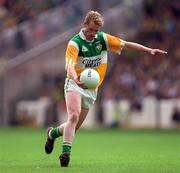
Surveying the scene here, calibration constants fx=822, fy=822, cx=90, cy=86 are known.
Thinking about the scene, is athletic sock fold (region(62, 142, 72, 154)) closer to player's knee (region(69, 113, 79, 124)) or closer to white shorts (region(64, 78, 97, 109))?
player's knee (region(69, 113, 79, 124))

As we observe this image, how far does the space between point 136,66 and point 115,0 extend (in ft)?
8.55

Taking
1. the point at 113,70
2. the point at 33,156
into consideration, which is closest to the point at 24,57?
the point at 113,70

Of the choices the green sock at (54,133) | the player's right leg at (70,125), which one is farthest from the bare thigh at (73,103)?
the green sock at (54,133)

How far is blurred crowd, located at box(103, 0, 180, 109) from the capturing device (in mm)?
29359

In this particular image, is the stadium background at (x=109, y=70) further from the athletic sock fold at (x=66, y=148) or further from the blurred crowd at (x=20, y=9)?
the athletic sock fold at (x=66, y=148)

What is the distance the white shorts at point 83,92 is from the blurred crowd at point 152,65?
16631 millimetres

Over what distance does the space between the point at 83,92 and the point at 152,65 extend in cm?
1831

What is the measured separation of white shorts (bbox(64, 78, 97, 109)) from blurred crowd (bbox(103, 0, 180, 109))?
16631 millimetres

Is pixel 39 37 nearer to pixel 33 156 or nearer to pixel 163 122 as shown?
pixel 163 122

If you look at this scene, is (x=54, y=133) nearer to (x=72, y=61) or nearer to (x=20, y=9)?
(x=72, y=61)

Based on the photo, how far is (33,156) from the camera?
602 inches

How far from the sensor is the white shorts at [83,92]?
1219 centimetres

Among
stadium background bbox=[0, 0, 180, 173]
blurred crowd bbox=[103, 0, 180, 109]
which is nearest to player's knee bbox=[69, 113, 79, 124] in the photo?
stadium background bbox=[0, 0, 180, 173]

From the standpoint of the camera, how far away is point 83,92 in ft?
40.4
